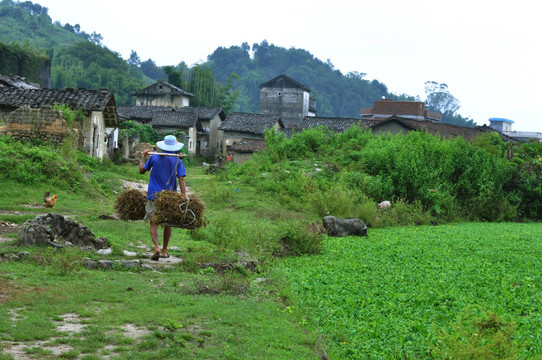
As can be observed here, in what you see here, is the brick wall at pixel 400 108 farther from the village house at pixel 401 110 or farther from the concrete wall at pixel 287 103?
the concrete wall at pixel 287 103

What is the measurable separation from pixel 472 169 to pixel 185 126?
109ft

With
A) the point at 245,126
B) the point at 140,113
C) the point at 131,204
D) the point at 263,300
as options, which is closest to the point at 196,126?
the point at 245,126

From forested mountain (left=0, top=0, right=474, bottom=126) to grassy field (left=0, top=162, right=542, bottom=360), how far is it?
225ft

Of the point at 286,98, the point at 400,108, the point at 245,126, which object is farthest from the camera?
the point at 286,98

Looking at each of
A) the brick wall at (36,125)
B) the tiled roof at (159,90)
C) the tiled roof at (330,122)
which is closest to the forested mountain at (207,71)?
the tiled roof at (159,90)

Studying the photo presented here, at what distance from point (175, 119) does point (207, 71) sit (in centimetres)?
2776

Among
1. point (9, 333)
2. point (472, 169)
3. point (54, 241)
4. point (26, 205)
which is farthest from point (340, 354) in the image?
point (472, 169)

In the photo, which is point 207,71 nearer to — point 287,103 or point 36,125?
point 287,103

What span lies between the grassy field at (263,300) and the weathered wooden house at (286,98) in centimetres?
6044

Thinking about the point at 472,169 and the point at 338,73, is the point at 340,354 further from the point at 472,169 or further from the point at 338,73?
the point at 338,73

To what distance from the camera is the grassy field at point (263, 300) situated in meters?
6.20

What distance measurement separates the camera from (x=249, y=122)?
185ft

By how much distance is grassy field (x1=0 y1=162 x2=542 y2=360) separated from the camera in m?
6.20

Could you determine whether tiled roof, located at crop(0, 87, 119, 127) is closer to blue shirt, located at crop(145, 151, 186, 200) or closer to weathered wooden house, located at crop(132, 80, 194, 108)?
blue shirt, located at crop(145, 151, 186, 200)
